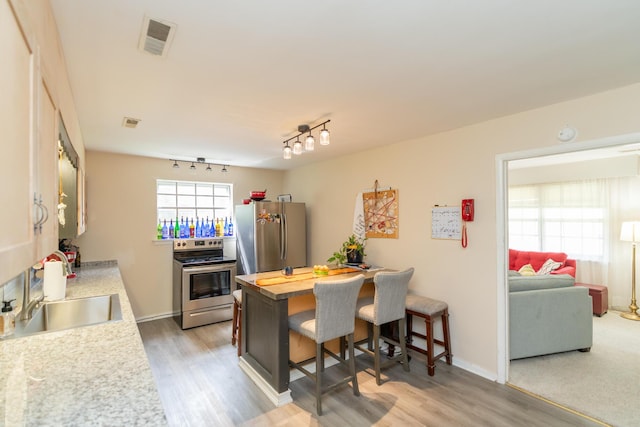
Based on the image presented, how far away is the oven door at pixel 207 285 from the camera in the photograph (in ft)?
13.7

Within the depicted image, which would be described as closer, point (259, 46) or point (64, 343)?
point (64, 343)

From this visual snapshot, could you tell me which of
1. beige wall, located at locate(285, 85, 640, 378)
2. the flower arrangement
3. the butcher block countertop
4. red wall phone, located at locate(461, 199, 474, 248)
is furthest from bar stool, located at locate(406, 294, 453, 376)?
the flower arrangement

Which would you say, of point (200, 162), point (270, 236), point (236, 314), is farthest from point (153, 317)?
point (200, 162)

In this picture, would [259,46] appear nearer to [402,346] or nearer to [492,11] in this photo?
[492,11]

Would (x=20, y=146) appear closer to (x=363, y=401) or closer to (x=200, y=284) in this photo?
(x=363, y=401)

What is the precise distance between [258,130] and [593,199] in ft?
18.3

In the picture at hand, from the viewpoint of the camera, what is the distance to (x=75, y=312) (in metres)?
2.19

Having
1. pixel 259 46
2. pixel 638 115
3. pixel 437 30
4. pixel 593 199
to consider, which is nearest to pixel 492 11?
pixel 437 30

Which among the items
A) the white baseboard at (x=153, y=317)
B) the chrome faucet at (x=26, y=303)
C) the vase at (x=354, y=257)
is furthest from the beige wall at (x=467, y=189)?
the white baseboard at (x=153, y=317)

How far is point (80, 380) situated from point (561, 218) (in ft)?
22.1

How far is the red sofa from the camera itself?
4.92 metres

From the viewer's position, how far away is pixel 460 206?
3.06 metres

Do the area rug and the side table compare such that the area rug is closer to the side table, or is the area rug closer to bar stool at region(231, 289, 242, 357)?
the side table

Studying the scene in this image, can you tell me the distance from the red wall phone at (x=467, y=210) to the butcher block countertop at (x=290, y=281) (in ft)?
3.50
